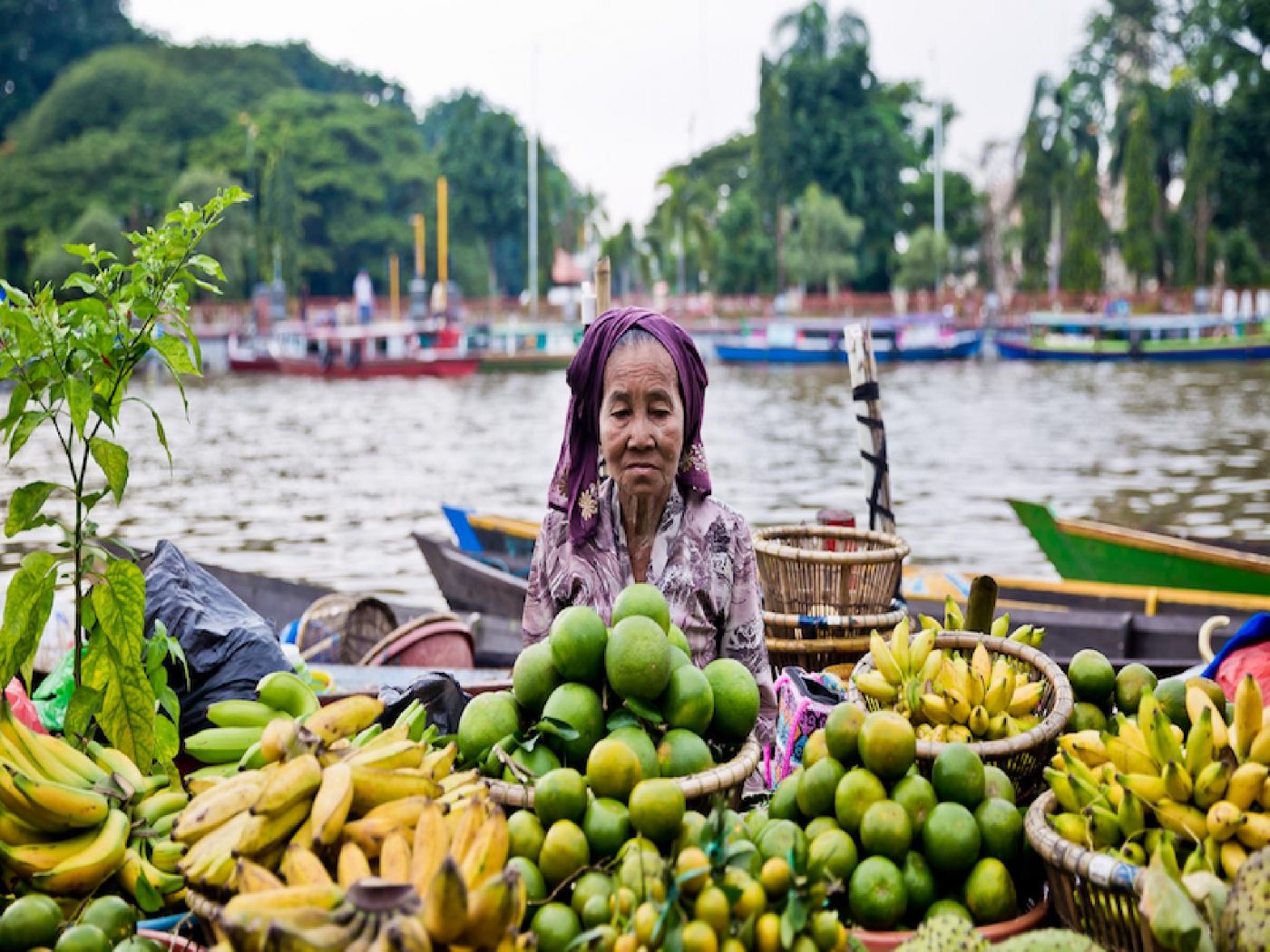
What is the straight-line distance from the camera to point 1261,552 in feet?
24.7

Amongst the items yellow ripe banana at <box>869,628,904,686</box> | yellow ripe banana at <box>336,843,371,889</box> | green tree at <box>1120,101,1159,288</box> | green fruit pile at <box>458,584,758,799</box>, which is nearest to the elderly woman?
yellow ripe banana at <box>869,628,904,686</box>

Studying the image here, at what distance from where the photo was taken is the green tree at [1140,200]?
41.7 meters

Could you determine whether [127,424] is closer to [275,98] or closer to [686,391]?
[686,391]

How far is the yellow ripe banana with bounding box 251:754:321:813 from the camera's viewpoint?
1751 mm

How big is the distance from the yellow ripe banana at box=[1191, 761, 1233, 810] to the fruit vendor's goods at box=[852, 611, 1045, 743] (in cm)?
45

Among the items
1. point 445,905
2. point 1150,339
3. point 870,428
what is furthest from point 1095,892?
point 1150,339

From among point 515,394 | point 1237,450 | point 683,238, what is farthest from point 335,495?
point 683,238

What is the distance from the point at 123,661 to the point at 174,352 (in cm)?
66

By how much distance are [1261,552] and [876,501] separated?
359cm

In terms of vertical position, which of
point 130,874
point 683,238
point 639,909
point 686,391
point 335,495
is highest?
point 683,238

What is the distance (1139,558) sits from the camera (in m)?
7.13

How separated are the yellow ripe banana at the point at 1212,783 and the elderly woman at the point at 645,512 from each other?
3.89 feet

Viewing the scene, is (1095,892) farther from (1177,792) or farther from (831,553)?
(831,553)

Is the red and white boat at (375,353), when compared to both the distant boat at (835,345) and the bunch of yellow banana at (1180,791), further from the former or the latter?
the bunch of yellow banana at (1180,791)
